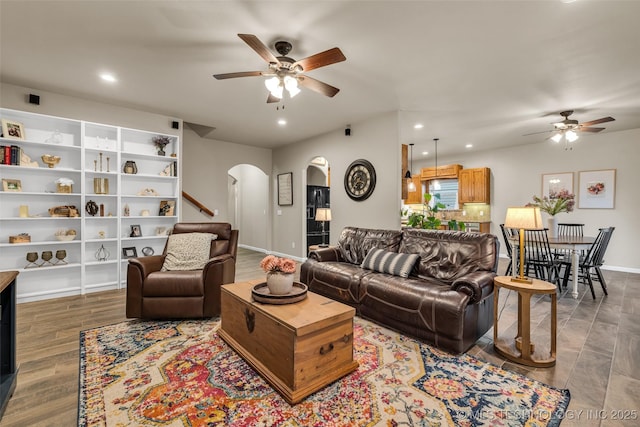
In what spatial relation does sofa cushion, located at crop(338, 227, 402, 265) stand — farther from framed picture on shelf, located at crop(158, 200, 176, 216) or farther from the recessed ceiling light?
the recessed ceiling light

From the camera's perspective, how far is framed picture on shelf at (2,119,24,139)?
3.47 m

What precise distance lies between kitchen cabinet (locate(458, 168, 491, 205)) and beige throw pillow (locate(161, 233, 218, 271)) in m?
6.53

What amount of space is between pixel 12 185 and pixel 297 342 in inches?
169

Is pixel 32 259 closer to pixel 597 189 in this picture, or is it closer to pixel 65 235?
pixel 65 235

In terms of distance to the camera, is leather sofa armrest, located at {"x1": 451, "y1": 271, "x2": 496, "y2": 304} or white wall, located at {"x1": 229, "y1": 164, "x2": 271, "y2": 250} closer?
leather sofa armrest, located at {"x1": 451, "y1": 271, "x2": 496, "y2": 304}

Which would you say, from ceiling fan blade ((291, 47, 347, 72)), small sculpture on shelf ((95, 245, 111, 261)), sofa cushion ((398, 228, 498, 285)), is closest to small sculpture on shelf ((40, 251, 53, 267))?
small sculpture on shelf ((95, 245, 111, 261))

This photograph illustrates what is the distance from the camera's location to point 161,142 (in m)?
4.68

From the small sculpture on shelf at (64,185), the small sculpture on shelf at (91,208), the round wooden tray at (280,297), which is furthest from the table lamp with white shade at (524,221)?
the small sculpture on shelf at (64,185)

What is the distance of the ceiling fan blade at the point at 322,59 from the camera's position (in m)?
2.20

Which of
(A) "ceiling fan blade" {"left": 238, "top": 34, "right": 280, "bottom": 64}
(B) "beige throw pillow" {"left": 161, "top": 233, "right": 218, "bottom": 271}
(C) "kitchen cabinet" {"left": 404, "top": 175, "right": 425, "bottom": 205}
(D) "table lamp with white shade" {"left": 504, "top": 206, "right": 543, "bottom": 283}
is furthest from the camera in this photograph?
(C) "kitchen cabinet" {"left": 404, "top": 175, "right": 425, "bottom": 205}

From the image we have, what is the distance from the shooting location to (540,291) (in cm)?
216

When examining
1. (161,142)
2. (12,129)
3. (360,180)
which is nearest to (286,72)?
(360,180)

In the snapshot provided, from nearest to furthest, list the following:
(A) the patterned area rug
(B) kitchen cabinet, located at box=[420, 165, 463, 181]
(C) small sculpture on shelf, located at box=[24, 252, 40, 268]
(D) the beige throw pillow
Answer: (A) the patterned area rug
(D) the beige throw pillow
(C) small sculpture on shelf, located at box=[24, 252, 40, 268]
(B) kitchen cabinet, located at box=[420, 165, 463, 181]

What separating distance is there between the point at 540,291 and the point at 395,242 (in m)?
1.64
